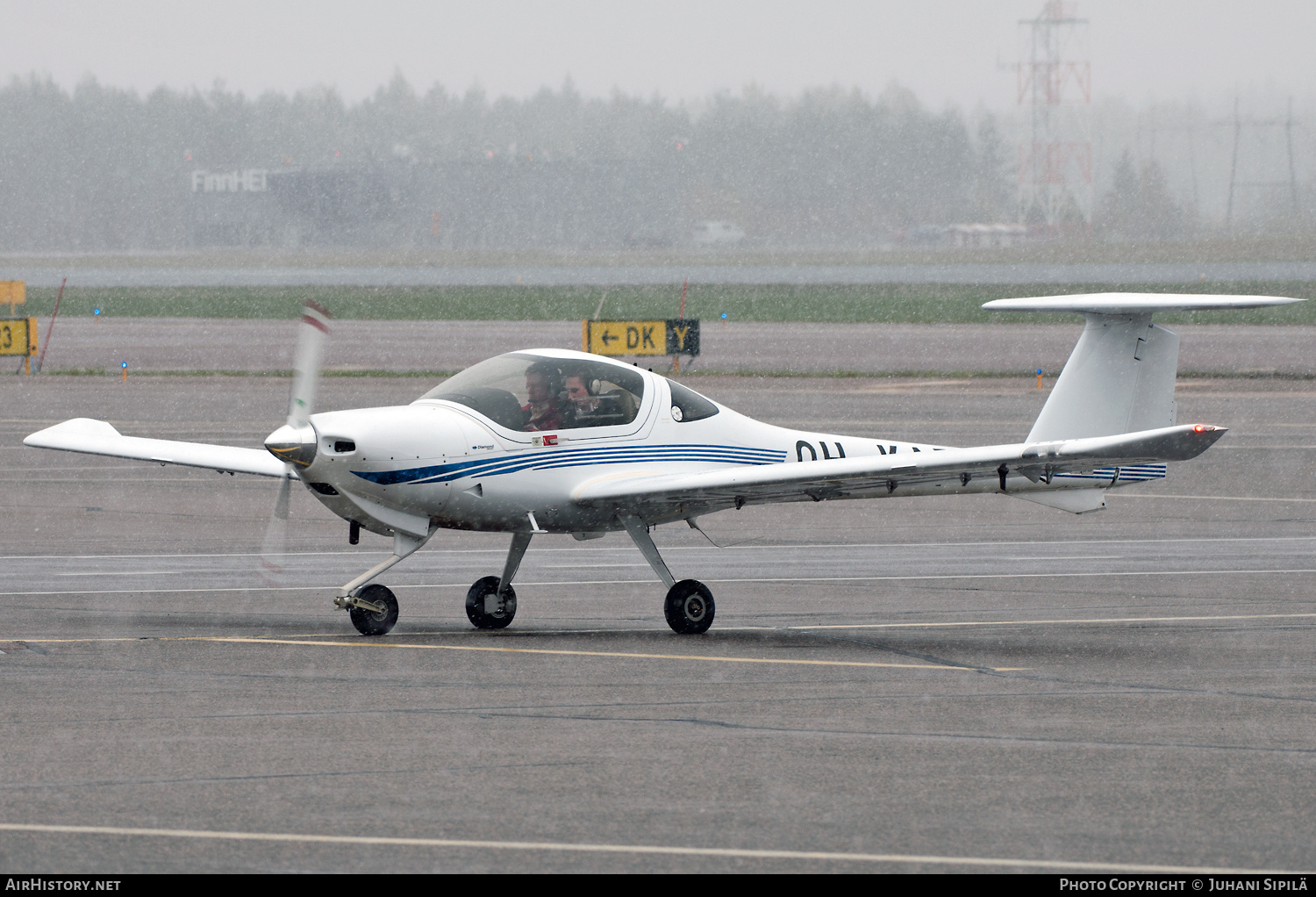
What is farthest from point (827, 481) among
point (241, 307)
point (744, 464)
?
point (241, 307)

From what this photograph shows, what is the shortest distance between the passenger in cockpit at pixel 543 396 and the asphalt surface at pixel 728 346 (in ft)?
96.6

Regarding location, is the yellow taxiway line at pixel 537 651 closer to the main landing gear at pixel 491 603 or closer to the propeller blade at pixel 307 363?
the main landing gear at pixel 491 603

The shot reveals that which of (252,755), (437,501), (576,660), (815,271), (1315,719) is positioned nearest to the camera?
(252,755)

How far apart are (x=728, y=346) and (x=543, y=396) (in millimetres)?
40219

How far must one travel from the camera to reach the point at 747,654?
12203 millimetres

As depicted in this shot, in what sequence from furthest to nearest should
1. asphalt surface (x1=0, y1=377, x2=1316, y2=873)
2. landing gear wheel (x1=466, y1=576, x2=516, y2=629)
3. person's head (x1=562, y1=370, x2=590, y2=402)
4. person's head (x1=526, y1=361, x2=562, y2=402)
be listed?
landing gear wheel (x1=466, y1=576, x2=516, y2=629)
person's head (x1=562, y1=370, x2=590, y2=402)
person's head (x1=526, y1=361, x2=562, y2=402)
asphalt surface (x1=0, y1=377, x2=1316, y2=873)

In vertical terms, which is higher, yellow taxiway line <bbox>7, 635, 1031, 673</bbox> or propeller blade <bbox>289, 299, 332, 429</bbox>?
propeller blade <bbox>289, 299, 332, 429</bbox>

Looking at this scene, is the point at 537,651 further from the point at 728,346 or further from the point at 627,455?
the point at 728,346

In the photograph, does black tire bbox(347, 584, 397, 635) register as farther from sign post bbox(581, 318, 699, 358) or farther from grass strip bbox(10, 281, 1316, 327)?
grass strip bbox(10, 281, 1316, 327)

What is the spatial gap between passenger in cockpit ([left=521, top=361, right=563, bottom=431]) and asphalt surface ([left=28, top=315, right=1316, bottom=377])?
29428 millimetres

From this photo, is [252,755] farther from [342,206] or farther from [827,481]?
[342,206]

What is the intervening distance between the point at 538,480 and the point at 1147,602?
5638 mm

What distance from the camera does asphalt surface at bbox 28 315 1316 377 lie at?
1777 inches

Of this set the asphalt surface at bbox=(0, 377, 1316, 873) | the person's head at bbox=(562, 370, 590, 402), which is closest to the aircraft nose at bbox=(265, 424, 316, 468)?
the asphalt surface at bbox=(0, 377, 1316, 873)
